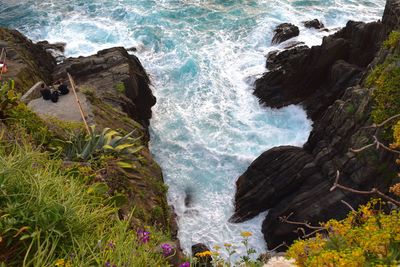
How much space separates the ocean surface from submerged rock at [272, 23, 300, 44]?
504mm

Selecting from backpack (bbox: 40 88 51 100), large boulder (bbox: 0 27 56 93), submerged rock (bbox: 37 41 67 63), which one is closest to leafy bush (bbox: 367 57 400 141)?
backpack (bbox: 40 88 51 100)

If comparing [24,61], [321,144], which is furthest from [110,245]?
[24,61]

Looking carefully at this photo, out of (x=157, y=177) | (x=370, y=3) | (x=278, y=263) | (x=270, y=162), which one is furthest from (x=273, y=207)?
(x=370, y=3)

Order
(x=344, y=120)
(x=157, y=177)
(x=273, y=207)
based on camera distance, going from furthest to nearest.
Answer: (x=273, y=207) < (x=344, y=120) < (x=157, y=177)

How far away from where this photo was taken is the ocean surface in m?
16.3

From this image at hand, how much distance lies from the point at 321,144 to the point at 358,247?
36.0 ft

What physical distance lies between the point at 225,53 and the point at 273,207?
39.1 ft

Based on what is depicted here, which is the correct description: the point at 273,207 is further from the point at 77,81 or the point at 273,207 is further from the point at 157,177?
the point at 77,81

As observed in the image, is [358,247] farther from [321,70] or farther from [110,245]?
[321,70]

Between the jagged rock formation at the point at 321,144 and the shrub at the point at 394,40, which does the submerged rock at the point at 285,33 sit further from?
the shrub at the point at 394,40

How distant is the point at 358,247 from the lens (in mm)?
3377

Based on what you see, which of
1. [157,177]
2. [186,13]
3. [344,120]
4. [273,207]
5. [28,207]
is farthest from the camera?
[186,13]

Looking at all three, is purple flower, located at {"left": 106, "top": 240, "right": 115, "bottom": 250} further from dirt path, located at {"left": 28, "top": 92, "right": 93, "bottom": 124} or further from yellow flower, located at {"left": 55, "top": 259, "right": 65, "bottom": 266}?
dirt path, located at {"left": 28, "top": 92, "right": 93, "bottom": 124}

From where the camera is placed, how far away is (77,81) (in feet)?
60.9
